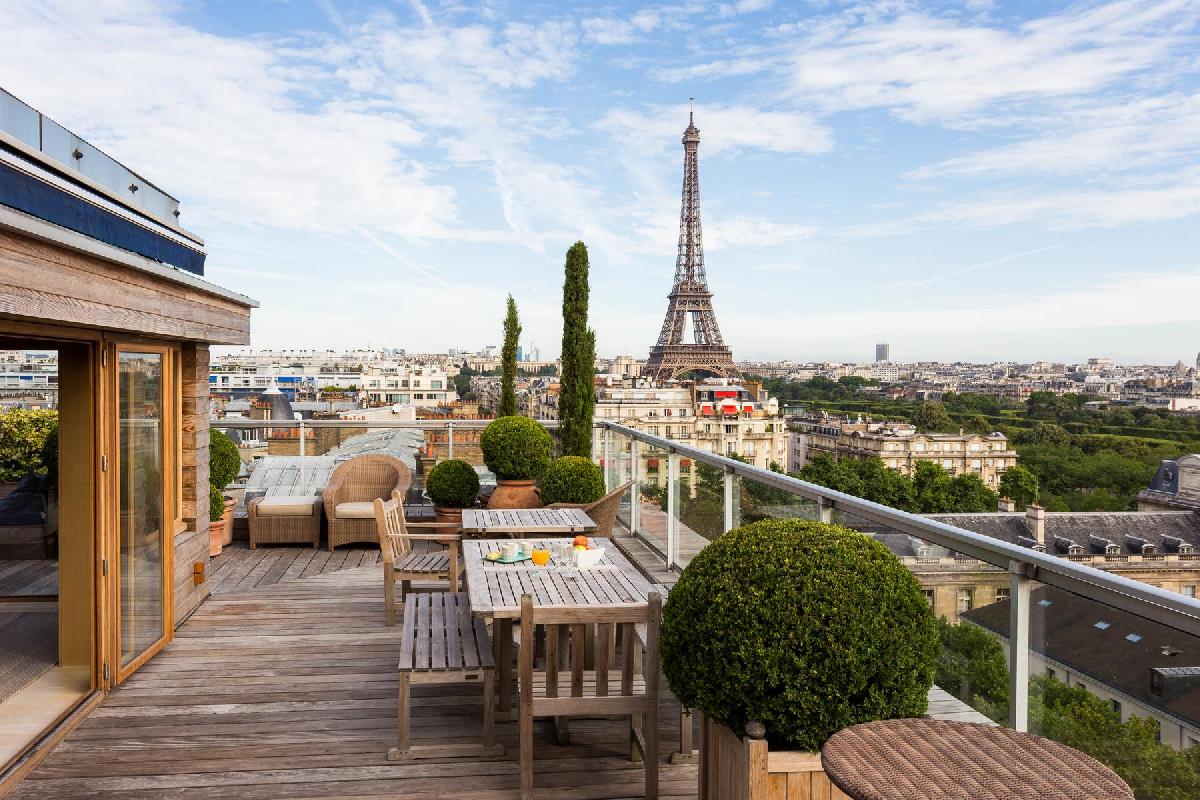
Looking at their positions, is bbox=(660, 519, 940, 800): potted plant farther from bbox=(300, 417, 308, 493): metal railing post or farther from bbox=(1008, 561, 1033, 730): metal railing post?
bbox=(300, 417, 308, 493): metal railing post

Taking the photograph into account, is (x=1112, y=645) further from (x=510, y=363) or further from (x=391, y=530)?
(x=510, y=363)

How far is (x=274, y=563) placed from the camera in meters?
7.52

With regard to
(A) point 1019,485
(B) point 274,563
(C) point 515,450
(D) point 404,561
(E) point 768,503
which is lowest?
(A) point 1019,485

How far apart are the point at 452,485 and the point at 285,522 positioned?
1558 millimetres

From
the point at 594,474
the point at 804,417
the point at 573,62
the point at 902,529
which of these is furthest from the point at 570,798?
the point at 804,417

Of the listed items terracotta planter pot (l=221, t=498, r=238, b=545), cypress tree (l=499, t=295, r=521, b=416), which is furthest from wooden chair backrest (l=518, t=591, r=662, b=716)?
cypress tree (l=499, t=295, r=521, b=416)

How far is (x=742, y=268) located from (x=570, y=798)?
2655 inches

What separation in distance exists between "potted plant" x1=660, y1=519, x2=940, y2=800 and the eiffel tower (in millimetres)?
45709

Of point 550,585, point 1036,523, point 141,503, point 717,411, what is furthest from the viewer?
point 717,411

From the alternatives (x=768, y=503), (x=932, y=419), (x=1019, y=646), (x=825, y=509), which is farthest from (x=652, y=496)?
(x=932, y=419)

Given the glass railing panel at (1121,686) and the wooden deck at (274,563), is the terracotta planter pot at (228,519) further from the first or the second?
the glass railing panel at (1121,686)

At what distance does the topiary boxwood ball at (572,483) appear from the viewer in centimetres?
783

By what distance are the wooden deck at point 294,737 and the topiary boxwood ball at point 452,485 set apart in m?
3.29

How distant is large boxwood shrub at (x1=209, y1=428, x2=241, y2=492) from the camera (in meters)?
8.04
